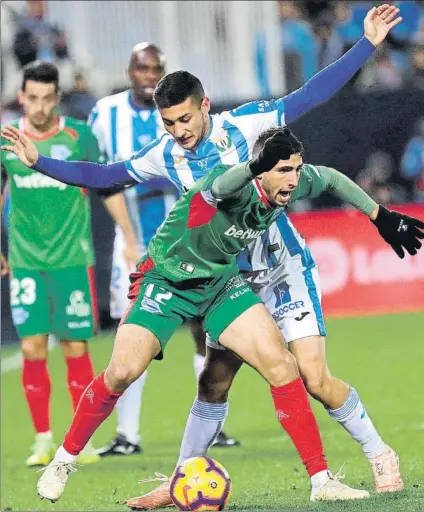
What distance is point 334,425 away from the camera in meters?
9.22

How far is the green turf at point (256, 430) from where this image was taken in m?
6.98

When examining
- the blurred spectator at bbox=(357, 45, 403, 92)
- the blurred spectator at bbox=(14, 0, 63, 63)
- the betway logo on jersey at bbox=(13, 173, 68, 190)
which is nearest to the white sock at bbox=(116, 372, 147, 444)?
the betway logo on jersey at bbox=(13, 173, 68, 190)

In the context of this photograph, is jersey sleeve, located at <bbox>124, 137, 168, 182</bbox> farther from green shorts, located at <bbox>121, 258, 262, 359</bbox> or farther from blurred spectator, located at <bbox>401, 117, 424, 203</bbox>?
blurred spectator, located at <bbox>401, 117, 424, 203</bbox>

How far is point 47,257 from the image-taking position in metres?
8.70

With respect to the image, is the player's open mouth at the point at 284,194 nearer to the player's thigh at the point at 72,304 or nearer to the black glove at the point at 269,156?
the black glove at the point at 269,156

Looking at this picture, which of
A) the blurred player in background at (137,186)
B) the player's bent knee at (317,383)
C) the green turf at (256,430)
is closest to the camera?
the player's bent knee at (317,383)

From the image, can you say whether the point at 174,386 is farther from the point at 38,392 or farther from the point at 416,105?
the point at 416,105

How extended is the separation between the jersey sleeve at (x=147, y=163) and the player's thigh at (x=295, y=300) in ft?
2.62

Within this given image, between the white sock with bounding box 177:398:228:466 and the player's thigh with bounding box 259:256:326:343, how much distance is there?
0.51m

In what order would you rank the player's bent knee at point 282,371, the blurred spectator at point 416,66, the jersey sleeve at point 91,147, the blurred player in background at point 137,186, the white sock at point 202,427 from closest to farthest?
the player's bent knee at point 282,371, the white sock at point 202,427, the blurred player in background at point 137,186, the jersey sleeve at point 91,147, the blurred spectator at point 416,66

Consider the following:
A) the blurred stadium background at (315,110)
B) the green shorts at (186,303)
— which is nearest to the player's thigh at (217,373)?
the green shorts at (186,303)

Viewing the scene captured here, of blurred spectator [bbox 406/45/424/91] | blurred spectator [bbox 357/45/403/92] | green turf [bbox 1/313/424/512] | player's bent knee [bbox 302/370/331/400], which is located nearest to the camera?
player's bent knee [bbox 302/370/331/400]

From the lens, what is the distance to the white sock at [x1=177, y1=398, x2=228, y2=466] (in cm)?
661

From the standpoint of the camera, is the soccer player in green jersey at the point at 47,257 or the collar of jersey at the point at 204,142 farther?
the soccer player in green jersey at the point at 47,257
